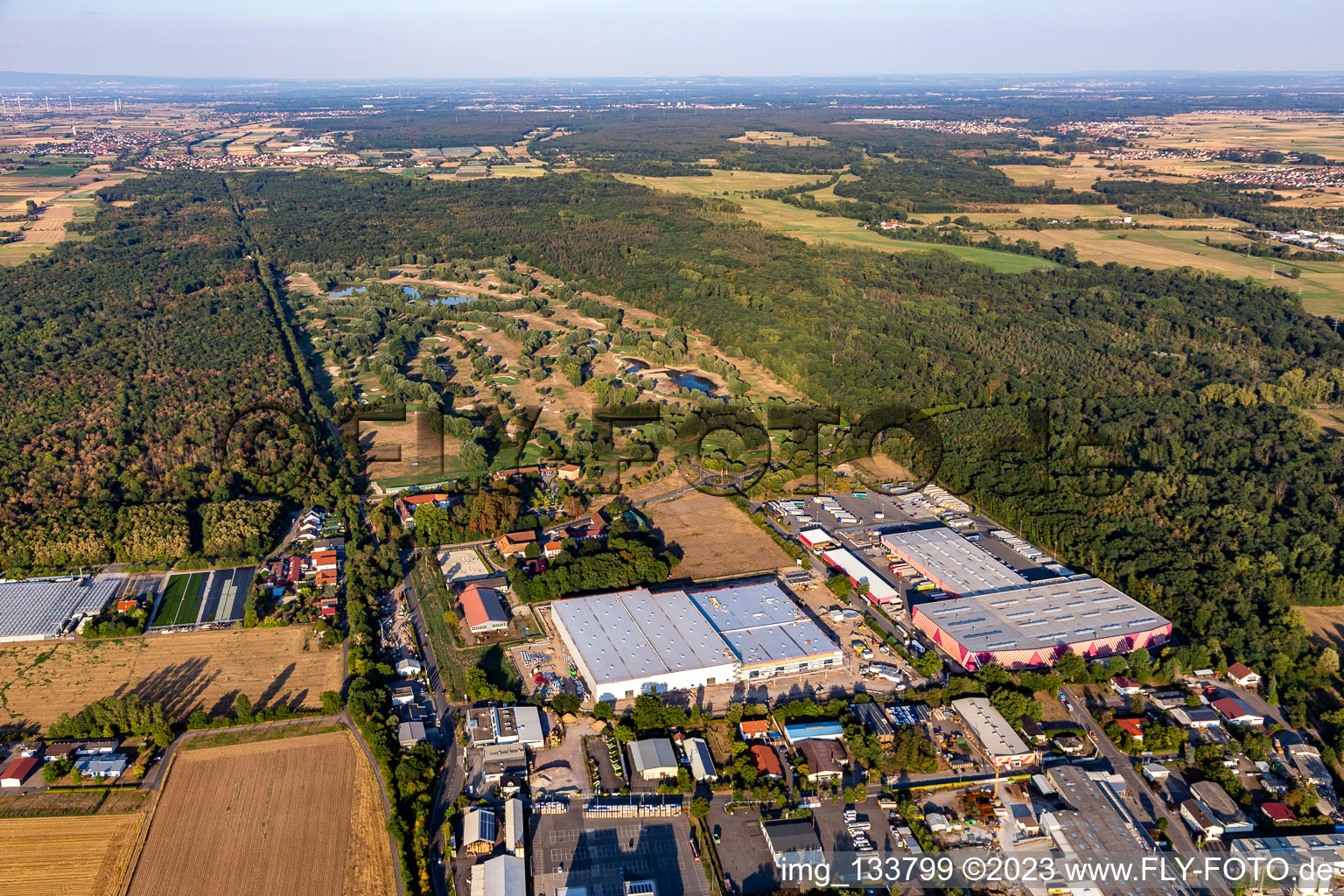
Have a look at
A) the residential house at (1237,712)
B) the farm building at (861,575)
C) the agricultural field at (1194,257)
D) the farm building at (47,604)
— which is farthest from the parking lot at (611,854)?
the agricultural field at (1194,257)

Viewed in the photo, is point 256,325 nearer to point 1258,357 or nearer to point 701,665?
point 701,665

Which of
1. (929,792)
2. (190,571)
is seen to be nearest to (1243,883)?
(929,792)

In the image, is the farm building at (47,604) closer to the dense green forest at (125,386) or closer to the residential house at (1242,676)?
the dense green forest at (125,386)

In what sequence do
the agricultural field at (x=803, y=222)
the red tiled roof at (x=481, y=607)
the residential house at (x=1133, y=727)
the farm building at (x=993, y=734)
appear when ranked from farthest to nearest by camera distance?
the agricultural field at (x=803, y=222)
the red tiled roof at (x=481, y=607)
the residential house at (x=1133, y=727)
the farm building at (x=993, y=734)

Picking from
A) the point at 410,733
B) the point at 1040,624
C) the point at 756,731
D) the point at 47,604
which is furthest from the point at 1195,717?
the point at 47,604

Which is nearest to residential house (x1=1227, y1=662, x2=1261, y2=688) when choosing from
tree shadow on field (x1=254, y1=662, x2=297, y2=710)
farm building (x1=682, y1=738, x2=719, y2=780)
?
farm building (x1=682, y1=738, x2=719, y2=780)

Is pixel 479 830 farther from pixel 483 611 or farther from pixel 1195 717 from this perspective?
pixel 1195 717
